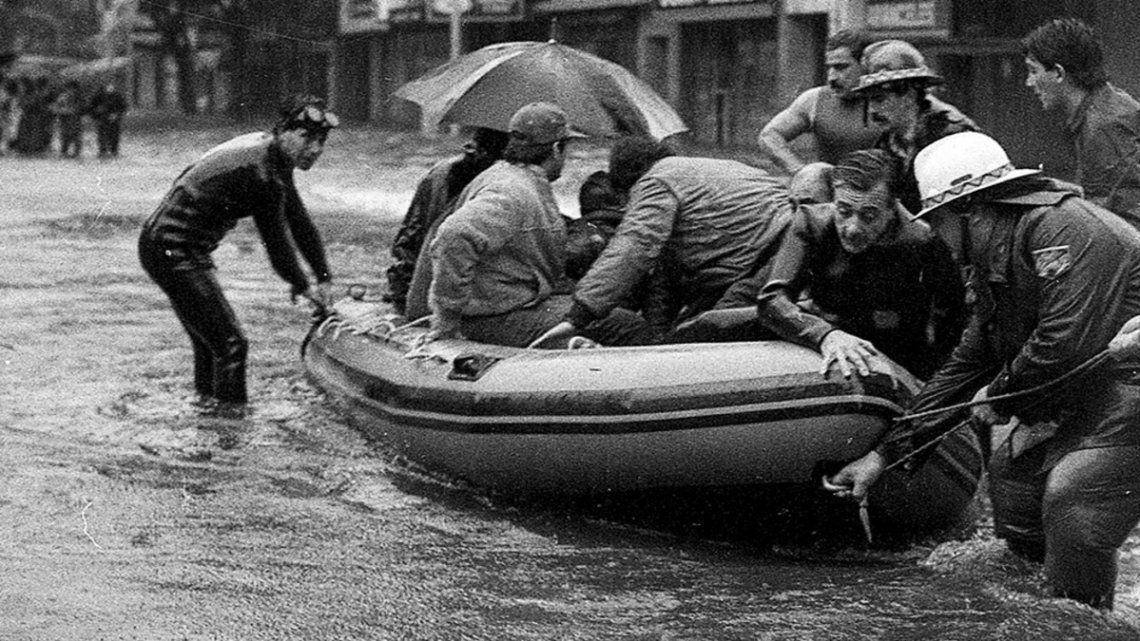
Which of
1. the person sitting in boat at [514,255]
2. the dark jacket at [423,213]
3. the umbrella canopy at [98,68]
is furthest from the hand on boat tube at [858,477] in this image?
the umbrella canopy at [98,68]

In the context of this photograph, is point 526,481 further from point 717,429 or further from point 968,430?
point 968,430

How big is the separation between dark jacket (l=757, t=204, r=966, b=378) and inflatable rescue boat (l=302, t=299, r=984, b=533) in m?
0.15

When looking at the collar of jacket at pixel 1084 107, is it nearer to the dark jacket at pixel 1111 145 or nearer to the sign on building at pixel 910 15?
the dark jacket at pixel 1111 145

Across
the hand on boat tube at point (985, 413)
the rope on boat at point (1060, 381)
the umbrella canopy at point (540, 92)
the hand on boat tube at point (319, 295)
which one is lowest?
the hand on boat tube at point (319, 295)

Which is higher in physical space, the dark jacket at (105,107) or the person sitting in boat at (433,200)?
the person sitting in boat at (433,200)

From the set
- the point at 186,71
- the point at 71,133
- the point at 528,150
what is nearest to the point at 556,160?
the point at 528,150

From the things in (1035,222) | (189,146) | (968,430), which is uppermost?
(1035,222)

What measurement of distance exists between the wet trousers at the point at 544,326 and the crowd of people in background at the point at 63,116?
1255 inches

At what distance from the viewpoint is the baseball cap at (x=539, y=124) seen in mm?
7828

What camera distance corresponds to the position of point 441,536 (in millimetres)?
7281

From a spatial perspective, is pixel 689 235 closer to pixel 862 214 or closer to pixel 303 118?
pixel 862 214

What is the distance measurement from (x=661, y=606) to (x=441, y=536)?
4.29 ft

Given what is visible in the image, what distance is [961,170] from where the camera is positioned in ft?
18.5

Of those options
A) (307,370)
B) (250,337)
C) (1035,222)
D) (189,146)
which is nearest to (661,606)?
(1035,222)
